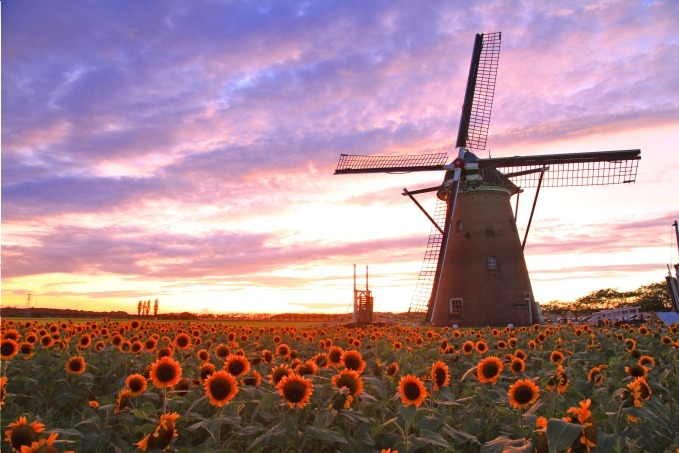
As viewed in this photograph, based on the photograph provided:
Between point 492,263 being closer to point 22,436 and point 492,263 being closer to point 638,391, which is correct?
point 638,391

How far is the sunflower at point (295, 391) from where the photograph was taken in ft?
14.1

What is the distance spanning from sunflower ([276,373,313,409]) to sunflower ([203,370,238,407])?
2.03 feet

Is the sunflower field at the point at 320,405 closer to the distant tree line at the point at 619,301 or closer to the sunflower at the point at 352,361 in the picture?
the sunflower at the point at 352,361

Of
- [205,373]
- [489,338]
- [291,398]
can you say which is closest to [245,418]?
[205,373]

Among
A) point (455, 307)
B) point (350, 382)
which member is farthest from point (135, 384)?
point (455, 307)

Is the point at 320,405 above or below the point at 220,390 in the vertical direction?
below

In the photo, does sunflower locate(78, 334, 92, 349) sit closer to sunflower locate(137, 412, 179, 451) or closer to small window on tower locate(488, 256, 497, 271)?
sunflower locate(137, 412, 179, 451)

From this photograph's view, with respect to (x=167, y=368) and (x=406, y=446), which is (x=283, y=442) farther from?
(x=167, y=368)

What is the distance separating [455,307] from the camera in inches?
1287

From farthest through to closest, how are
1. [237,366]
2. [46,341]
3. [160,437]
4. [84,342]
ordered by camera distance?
[84,342], [46,341], [237,366], [160,437]

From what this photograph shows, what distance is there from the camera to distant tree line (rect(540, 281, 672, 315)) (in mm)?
101562

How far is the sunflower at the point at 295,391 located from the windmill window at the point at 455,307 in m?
29.2

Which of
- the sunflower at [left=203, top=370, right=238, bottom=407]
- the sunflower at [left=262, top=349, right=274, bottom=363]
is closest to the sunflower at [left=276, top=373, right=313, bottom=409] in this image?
the sunflower at [left=203, top=370, right=238, bottom=407]

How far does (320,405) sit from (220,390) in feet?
3.21
